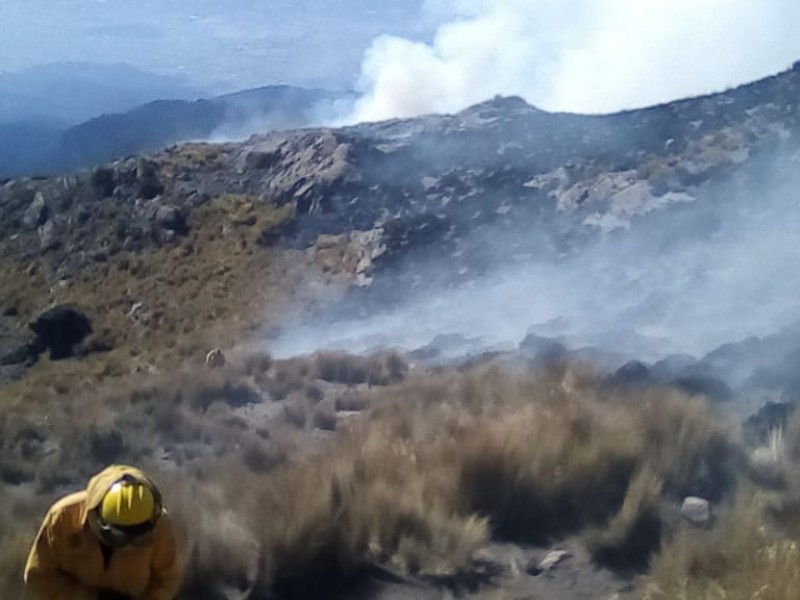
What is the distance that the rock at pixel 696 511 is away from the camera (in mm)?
7050

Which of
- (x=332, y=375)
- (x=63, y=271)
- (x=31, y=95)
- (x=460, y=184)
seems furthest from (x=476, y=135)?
(x=31, y=95)

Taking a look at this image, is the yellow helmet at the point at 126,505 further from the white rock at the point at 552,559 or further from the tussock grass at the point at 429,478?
the white rock at the point at 552,559

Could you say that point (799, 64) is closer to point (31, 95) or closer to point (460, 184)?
point (460, 184)

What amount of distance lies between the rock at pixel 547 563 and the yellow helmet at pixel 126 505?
3.28 m

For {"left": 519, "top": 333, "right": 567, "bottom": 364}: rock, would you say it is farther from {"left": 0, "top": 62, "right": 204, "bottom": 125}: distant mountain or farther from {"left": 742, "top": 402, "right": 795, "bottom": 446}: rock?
{"left": 0, "top": 62, "right": 204, "bottom": 125}: distant mountain

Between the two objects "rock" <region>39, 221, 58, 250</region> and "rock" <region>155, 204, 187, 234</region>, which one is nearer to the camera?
"rock" <region>155, 204, 187, 234</region>

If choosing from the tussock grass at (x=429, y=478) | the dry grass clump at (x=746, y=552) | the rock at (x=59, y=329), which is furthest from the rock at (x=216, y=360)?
the dry grass clump at (x=746, y=552)

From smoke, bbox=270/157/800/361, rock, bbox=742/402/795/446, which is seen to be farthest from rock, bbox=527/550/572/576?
smoke, bbox=270/157/800/361

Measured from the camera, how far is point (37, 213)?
3306cm

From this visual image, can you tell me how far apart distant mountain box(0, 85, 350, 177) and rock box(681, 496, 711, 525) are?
69.7 meters

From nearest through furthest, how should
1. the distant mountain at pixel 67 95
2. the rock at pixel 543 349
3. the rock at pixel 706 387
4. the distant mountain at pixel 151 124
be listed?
the rock at pixel 706 387, the rock at pixel 543 349, the distant mountain at pixel 151 124, the distant mountain at pixel 67 95

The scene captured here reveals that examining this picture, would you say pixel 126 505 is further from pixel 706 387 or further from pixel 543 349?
pixel 543 349

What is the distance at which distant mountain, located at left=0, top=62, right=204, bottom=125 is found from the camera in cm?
14300

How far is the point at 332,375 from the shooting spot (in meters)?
15.4
